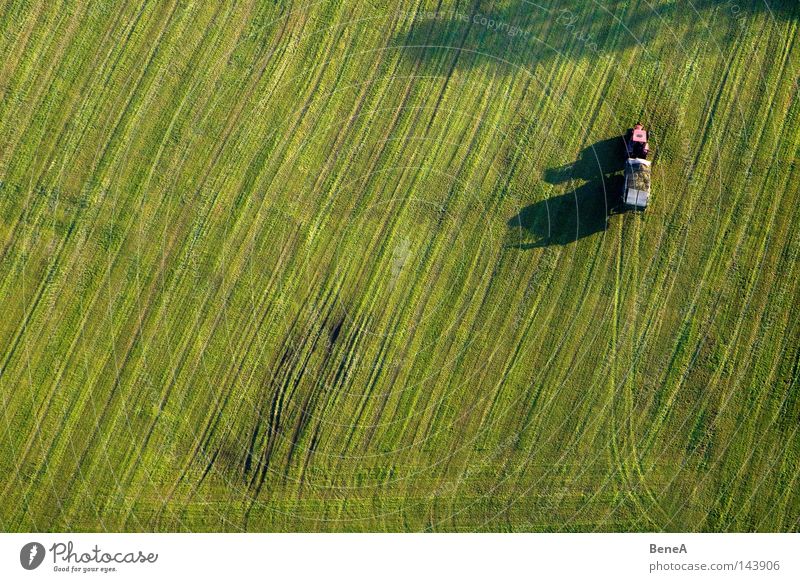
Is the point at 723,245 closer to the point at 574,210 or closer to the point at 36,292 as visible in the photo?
the point at 574,210

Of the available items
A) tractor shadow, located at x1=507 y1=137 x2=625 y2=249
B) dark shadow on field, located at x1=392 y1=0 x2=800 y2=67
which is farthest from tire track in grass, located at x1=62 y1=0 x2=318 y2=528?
tractor shadow, located at x1=507 y1=137 x2=625 y2=249

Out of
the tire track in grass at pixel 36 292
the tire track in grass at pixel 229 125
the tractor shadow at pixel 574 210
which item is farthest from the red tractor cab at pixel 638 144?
the tire track in grass at pixel 36 292

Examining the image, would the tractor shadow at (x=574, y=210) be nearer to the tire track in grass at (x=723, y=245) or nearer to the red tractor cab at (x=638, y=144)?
the red tractor cab at (x=638, y=144)

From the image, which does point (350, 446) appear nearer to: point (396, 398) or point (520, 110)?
point (396, 398)
